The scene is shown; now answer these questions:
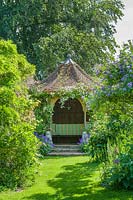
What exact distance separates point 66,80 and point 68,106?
5.95ft

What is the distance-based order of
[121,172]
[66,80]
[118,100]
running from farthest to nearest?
[66,80] < [118,100] < [121,172]

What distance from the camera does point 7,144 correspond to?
392 inches

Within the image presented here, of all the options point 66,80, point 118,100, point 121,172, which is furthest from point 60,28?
point 121,172

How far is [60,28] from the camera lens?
26750 millimetres

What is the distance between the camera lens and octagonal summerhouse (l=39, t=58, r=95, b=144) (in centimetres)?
1827

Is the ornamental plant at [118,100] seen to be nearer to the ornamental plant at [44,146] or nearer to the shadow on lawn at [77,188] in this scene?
the shadow on lawn at [77,188]

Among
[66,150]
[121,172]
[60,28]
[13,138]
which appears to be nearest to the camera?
[121,172]

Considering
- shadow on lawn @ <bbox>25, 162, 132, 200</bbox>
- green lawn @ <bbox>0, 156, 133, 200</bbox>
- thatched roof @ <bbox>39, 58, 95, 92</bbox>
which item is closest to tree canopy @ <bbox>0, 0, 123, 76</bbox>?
thatched roof @ <bbox>39, 58, 95, 92</bbox>

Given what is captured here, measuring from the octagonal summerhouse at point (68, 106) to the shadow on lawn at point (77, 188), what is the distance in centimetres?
630

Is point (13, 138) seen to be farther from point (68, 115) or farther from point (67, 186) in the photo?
point (68, 115)

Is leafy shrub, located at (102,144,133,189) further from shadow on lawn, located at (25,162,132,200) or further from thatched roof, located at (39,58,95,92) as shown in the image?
thatched roof, located at (39,58,95,92)

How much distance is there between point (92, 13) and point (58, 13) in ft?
8.30

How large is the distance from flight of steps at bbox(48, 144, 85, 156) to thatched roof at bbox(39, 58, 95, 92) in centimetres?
273

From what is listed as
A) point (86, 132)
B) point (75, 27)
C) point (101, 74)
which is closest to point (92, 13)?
point (75, 27)
